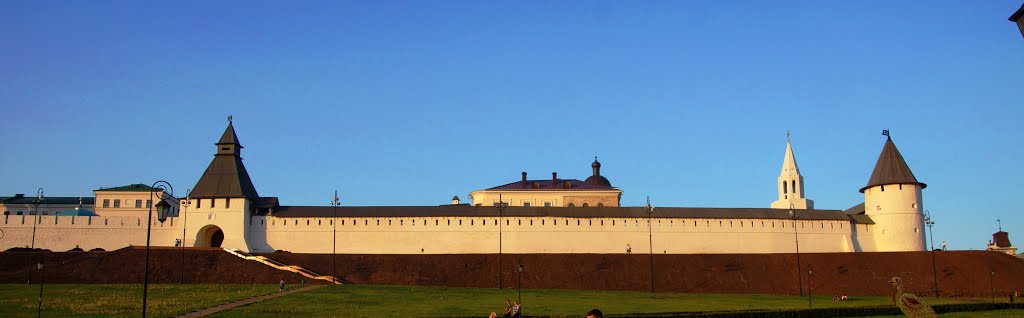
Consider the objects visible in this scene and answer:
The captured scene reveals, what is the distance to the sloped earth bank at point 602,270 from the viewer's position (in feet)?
157

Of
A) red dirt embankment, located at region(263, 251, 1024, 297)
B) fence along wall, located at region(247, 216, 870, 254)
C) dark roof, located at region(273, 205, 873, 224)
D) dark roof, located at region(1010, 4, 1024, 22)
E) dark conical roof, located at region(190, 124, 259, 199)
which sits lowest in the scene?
red dirt embankment, located at region(263, 251, 1024, 297)

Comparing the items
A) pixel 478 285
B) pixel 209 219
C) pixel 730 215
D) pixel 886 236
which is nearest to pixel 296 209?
pixel 209 219

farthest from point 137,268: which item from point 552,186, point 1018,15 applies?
point 1018,15

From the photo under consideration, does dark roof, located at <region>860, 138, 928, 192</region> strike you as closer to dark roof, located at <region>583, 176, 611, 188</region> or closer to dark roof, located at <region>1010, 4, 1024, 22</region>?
dark roof, located at <region>583, 176, 611, 188</region>

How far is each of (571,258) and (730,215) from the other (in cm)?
1426

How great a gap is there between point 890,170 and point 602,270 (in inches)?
948

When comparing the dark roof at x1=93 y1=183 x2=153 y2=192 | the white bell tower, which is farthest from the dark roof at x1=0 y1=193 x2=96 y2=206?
the white bell tower

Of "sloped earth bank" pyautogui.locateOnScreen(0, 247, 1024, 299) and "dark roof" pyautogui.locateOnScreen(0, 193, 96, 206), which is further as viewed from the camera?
"dark roof" pyautogui.locateOnScreen(0, 193, 96, 206)

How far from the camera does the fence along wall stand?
5703 centimetres

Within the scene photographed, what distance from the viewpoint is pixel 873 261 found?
52.3m

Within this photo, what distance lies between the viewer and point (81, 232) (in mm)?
56438

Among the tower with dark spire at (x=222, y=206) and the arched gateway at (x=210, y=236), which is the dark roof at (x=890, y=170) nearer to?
the tower with dark spire at (x=222, y=206)

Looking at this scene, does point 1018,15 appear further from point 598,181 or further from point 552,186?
point 598,181

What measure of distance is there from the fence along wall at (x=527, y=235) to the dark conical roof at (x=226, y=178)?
2.34 meters
